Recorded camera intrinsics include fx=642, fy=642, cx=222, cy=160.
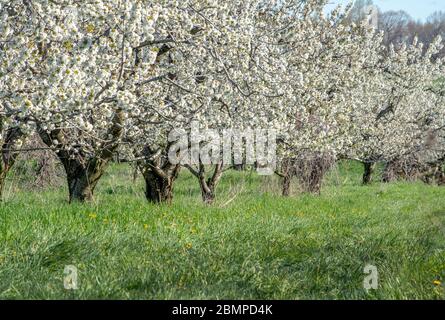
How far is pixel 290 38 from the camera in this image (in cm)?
1111

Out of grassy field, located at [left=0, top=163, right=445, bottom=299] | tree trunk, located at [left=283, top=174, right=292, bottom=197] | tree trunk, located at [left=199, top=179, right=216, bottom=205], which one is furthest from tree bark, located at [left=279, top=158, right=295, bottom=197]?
grassy field, located at [left=0, top=163, right=445, bottom=299]

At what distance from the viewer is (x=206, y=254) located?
5.95m

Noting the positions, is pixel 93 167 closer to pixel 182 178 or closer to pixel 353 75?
pixel 353 75

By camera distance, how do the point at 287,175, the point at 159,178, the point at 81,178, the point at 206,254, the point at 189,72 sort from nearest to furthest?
the point at 206,254, the point at 189,72, the point at 81,178, the point at 159,178, the point at 287,175

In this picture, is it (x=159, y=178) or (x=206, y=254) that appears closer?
(x=206, y=254)

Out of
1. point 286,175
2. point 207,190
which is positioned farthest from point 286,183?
point 207,190

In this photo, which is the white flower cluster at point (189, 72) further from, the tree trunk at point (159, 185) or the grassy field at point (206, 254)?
the grassy field at point (206, 254)

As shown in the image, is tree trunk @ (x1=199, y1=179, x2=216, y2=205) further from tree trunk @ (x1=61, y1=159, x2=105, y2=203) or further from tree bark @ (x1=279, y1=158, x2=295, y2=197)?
tree trunk @ (x1=61, y1=159, x2=105, y2=203)

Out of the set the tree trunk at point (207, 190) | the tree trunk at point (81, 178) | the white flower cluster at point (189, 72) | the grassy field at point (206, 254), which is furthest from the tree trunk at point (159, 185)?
the grassy field at point (206, 254)

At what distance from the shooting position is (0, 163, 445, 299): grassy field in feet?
15.8

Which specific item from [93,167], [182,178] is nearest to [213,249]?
[93,167]

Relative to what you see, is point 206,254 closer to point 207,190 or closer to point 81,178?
point 81,178

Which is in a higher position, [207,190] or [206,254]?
[206,254]

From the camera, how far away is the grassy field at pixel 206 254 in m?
4.81
